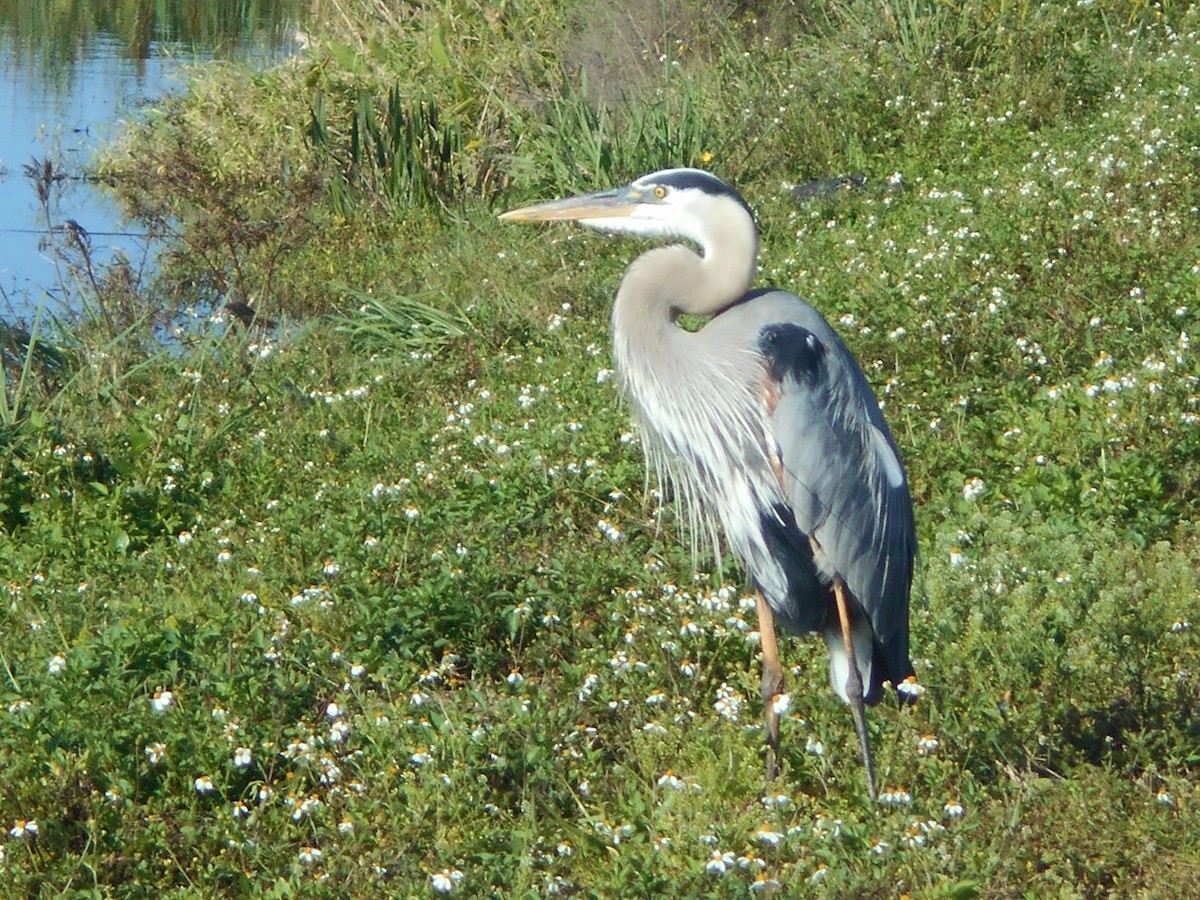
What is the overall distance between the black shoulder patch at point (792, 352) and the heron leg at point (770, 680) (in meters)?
0.59

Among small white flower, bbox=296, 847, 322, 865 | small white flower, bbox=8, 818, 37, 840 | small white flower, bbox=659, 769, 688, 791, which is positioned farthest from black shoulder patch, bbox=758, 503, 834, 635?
small white flower, bbox=8, 818, 37, 840

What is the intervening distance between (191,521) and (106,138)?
875cm

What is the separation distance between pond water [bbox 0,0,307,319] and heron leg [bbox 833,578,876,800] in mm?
4675

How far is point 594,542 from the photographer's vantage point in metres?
4.79

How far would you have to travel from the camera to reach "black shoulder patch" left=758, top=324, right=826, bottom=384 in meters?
3.79

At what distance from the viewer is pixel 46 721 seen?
3674mm

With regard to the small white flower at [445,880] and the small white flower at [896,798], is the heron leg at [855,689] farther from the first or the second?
the small white flower at [445,880]

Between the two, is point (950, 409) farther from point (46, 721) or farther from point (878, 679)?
point (46, 721)

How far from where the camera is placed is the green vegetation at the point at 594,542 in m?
3.37

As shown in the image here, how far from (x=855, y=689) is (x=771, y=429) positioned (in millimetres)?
703

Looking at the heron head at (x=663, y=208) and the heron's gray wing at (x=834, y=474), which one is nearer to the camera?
the heron's gray wing at (x=834, y=474)

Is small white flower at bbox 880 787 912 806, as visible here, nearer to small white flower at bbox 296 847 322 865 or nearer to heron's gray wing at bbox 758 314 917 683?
heron's gray wing at bbox 758 314 917 683

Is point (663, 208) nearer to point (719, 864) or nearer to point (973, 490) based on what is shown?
point (973, 490)

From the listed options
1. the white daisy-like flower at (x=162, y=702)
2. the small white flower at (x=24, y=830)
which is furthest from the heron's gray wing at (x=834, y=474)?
the small white flower at (x=24, y=830)
